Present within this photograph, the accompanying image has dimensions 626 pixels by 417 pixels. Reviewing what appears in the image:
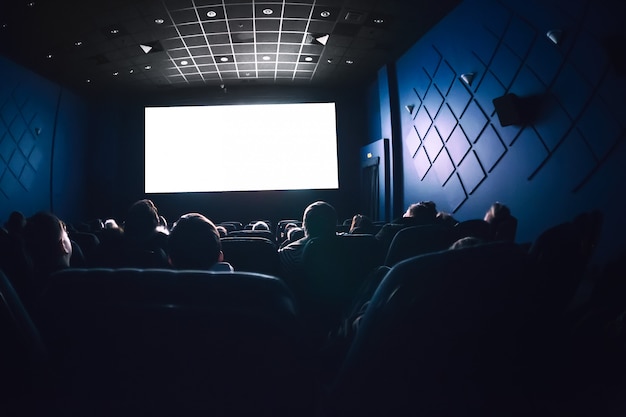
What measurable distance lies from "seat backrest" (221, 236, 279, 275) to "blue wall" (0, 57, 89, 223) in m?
7.16

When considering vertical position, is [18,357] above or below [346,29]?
below

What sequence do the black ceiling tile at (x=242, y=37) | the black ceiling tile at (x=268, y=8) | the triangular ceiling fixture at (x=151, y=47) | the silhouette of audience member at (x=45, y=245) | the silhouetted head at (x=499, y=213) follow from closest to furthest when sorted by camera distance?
the silhouette of audience member at (x=45, y=245)
the silhouetted head at (x=499, y=213)
the black ceiling tile at (x=268, y=8)
the black ceiling tile at (x=242, y=37)
the triangular ceiling fixture at (x=151, y=47)

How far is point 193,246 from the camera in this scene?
1.75 metres

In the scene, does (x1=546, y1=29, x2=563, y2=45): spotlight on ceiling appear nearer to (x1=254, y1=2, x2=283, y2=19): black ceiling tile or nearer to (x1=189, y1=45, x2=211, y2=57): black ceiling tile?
(x1=254, y1=2, x2=283, y2=19): black ceiling tile

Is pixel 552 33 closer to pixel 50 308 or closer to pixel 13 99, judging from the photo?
pixel 50 308

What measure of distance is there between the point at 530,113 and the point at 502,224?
2640 mm

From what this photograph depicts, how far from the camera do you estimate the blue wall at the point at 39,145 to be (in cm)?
771

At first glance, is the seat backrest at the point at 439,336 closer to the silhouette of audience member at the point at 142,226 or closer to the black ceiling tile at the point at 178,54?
the silhouette of audience member at the point at 142,226

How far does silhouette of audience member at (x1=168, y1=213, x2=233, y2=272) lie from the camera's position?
1.75m

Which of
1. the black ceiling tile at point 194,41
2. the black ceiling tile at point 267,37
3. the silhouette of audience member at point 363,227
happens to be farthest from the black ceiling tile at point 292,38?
the silhouette of audience member at point 363,227

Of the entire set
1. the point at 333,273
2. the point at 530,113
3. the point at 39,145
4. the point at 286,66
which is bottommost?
the point at 333,273

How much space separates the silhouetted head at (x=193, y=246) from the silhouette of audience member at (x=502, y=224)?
7.34 feet

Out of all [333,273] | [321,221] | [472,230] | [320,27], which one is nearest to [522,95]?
[472,230]

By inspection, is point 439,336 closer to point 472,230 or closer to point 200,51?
point 472,230
